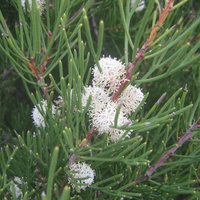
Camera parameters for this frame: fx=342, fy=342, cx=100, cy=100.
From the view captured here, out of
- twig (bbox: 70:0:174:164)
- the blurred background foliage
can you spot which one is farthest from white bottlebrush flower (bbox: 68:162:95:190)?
the blurred background foliage

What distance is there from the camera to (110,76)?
680 millimetres

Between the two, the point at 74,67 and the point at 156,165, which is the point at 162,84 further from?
the point at 74,67

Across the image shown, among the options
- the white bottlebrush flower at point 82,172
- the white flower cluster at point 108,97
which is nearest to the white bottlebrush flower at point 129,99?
the white flower cluster at point 108,97

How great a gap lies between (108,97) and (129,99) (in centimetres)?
4

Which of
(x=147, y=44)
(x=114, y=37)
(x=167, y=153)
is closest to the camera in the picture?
(x=147, y=44)

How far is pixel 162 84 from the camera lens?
1310mm

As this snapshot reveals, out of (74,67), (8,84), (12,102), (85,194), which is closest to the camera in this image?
(74,67)

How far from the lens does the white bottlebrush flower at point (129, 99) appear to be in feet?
2.27

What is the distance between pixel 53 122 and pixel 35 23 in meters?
0.21

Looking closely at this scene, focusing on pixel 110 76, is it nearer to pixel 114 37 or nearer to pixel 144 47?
pixel 144 47

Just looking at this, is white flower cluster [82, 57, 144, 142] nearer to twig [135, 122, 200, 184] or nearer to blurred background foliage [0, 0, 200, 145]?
twig [135, 122, 200, 184]

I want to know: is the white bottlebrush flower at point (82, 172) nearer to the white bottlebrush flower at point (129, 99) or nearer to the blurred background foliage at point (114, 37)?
the white bottlebrush flower at point (129, 99)

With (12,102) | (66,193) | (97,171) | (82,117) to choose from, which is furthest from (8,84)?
(66,193)

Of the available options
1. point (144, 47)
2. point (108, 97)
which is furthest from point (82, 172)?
point (144, 47)
